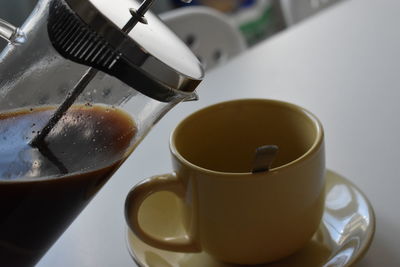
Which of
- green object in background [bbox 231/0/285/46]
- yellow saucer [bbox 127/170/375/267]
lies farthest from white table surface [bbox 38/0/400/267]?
green object in background [bbox 231/0/285/46]

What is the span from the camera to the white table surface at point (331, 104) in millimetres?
508

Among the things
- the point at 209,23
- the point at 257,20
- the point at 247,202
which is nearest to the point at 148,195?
the point at 247,202

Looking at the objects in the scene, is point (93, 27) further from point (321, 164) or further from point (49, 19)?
point (321, 164)

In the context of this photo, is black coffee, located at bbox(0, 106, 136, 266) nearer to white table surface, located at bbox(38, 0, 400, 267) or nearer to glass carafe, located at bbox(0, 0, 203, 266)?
glass carafe, located at bbox(0, 0, 203, 266)

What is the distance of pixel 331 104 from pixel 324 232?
231 mm

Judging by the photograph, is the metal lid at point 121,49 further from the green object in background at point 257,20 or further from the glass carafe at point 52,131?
the green object in background at point 257,20

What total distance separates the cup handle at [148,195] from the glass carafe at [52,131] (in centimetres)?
2

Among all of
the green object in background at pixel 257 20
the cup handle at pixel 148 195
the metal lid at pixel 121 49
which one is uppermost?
the metal lid at pixel 121 49

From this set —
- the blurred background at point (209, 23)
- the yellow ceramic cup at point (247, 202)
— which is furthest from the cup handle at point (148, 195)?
the blurred background at point (209, 23)

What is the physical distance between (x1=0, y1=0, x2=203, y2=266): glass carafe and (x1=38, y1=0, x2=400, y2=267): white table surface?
108 mm

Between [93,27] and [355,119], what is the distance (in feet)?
1.16

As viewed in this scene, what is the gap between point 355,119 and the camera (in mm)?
621

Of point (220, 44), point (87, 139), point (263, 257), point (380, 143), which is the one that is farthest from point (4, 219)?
point (220, 44)

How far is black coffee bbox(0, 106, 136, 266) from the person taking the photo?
0.38 meters
